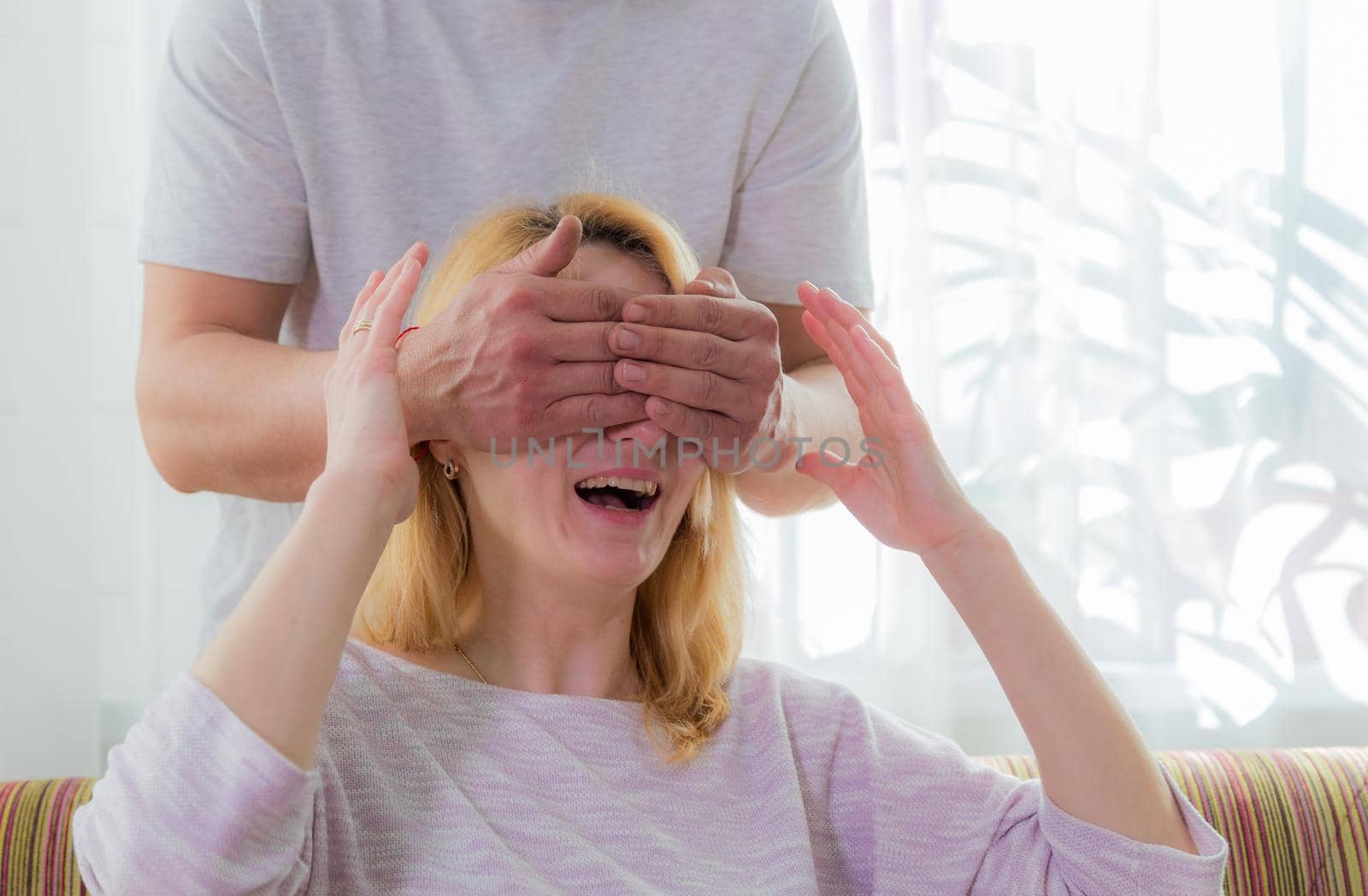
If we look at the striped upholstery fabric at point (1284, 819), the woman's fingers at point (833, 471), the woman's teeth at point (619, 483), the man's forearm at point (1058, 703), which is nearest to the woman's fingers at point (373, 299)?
the woman's teeth at point (619, 483)

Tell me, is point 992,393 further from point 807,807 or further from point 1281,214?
point 807,807

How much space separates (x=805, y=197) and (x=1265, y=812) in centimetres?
96

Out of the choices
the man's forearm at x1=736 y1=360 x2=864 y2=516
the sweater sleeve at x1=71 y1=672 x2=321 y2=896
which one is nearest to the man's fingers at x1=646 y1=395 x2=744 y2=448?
the man's forearm at x1=736 y1=360 x2=864 y2=516

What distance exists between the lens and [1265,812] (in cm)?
148

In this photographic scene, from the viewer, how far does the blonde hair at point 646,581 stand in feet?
4.14

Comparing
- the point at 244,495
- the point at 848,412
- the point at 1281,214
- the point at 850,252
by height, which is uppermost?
the point at 1281,214

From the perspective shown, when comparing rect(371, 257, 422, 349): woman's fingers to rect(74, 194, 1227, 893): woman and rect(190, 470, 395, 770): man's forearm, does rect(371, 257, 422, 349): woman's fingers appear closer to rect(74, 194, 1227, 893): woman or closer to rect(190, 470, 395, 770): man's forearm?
rect(74, 194, 1227, 893): woman

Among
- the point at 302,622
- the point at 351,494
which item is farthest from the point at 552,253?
the point at 302,622

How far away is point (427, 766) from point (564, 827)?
0.47ft

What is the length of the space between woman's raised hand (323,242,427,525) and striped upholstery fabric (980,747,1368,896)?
899mm

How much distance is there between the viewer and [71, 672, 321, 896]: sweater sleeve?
889 mm

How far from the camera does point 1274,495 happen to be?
7.28 ft

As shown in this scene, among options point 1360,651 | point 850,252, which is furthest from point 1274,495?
point 850,252

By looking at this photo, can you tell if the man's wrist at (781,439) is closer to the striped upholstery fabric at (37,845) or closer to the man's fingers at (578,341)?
the man's fingers at (578,341)
